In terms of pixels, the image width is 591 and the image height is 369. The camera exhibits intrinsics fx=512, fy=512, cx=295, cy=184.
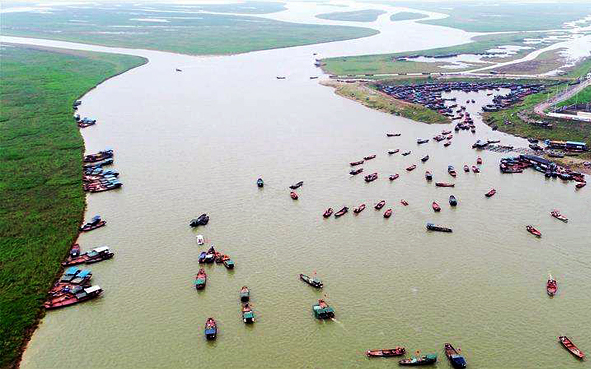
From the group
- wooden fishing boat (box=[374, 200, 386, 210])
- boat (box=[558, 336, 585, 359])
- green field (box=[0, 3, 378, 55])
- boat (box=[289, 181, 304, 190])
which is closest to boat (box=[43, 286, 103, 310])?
boat (box=[289, 181, 304, 190])

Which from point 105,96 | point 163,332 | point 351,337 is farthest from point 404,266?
point 105,96

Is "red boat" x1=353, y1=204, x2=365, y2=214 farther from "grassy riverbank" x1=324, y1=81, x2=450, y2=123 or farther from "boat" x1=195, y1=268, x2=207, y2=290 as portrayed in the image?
"grassy riverbank" x1=324, y1=81, x2=450, y2=123

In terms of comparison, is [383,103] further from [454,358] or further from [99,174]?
[454,358]

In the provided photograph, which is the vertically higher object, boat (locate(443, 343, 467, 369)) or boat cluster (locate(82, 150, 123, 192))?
boat cluster (locate(82, 150, 123, 192))

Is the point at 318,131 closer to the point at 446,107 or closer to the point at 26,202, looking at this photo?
the point at 446,107

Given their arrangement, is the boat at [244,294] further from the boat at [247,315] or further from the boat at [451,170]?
the boat at [451,170]

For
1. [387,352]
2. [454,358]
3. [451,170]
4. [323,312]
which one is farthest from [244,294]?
[451,170]
